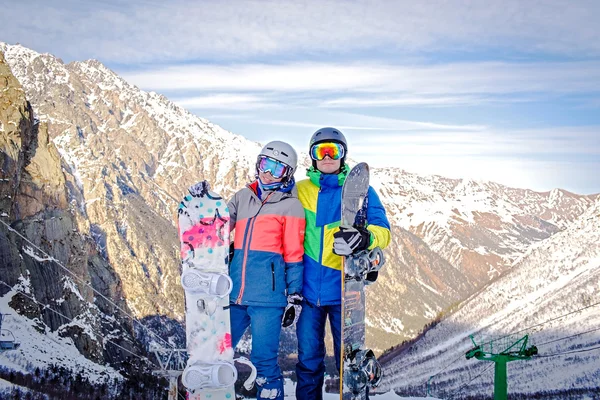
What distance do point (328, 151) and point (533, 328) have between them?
122088 mm

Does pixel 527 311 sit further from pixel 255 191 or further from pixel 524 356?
pixel 255 191

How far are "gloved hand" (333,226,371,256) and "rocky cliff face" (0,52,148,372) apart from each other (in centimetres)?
5150

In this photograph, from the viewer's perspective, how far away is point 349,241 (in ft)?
22.7

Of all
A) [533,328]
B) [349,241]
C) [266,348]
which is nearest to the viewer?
[349,241]

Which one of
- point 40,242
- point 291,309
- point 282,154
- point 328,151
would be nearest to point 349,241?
point 291,309

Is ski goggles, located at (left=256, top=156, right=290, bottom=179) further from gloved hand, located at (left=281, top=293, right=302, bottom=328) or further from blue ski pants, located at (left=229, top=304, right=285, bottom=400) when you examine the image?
blue ski pants, located at (left=229, top=304, right=285, bottom=400)

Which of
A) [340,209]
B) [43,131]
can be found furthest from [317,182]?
[43,131]

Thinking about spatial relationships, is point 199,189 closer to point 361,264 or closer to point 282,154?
point 282,154

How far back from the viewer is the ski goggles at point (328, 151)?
777 cm

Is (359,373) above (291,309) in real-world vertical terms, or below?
below

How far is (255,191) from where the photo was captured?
25.0 ft

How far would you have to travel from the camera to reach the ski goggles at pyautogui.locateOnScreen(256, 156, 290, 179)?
758cm

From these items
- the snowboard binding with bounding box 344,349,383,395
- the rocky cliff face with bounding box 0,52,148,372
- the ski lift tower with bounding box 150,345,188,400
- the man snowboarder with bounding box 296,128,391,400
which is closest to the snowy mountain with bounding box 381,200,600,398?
the rocky cliff face with bounding box 0,52,148,372

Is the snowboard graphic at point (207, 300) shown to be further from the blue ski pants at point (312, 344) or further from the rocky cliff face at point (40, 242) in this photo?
the rocky cliff face at point (40, 242)
